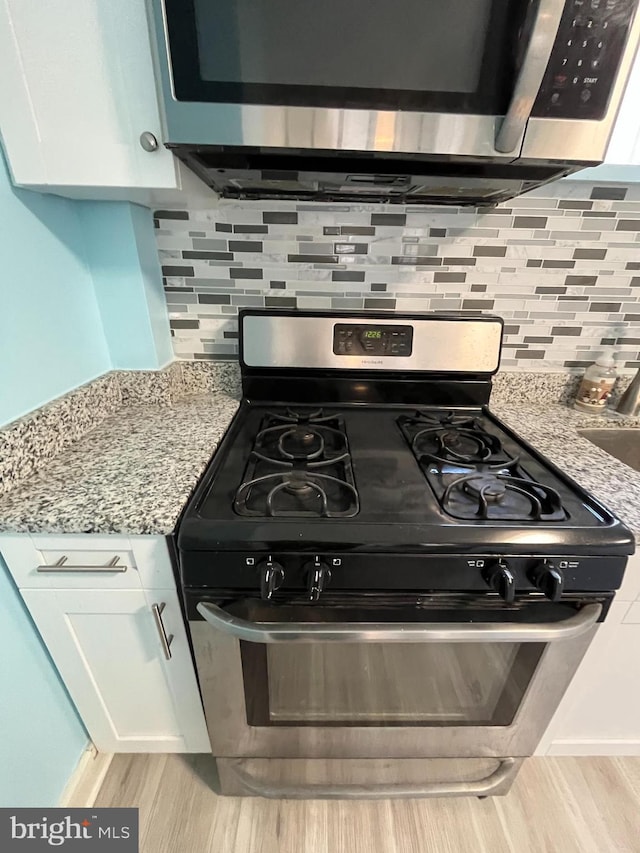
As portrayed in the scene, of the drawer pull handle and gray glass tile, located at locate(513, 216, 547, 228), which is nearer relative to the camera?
the drawer pull handle

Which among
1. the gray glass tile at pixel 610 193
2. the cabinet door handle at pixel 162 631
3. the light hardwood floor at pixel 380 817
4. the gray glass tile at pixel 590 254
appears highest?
the gray glass tile at pixel 610 193

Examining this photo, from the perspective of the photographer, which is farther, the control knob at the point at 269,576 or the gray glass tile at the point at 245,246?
the gray glass tile at the point at 245,246

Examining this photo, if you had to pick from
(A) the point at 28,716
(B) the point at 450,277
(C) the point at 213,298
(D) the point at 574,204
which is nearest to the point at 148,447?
(C) the point at 213,298

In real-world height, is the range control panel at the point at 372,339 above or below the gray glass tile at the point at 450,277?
below

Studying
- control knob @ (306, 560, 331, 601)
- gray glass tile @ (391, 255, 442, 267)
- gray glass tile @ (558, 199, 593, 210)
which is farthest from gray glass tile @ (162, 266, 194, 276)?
gray glass tile @ (558, 199, 593, 210)

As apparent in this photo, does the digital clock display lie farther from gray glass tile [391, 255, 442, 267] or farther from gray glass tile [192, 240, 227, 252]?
gray glass tile [192, 240, 227, 252]

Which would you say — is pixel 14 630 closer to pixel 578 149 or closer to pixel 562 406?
pixel 578 149

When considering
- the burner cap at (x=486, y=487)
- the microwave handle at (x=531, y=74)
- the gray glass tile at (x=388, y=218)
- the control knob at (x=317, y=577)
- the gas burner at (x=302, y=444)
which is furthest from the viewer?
the gray glass tile at (x=388, y=218)

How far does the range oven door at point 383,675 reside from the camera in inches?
26.4

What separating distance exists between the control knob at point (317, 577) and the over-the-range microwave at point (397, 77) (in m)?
0.70

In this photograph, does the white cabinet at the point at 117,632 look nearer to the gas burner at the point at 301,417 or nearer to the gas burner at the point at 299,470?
the gas burner at the point at 299,470

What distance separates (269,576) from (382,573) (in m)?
0.19

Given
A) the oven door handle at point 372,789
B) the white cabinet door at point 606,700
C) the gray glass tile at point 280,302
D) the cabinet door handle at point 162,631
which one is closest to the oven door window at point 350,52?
the gray glass tile at point 280,302

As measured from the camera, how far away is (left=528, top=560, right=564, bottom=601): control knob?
63 cm
